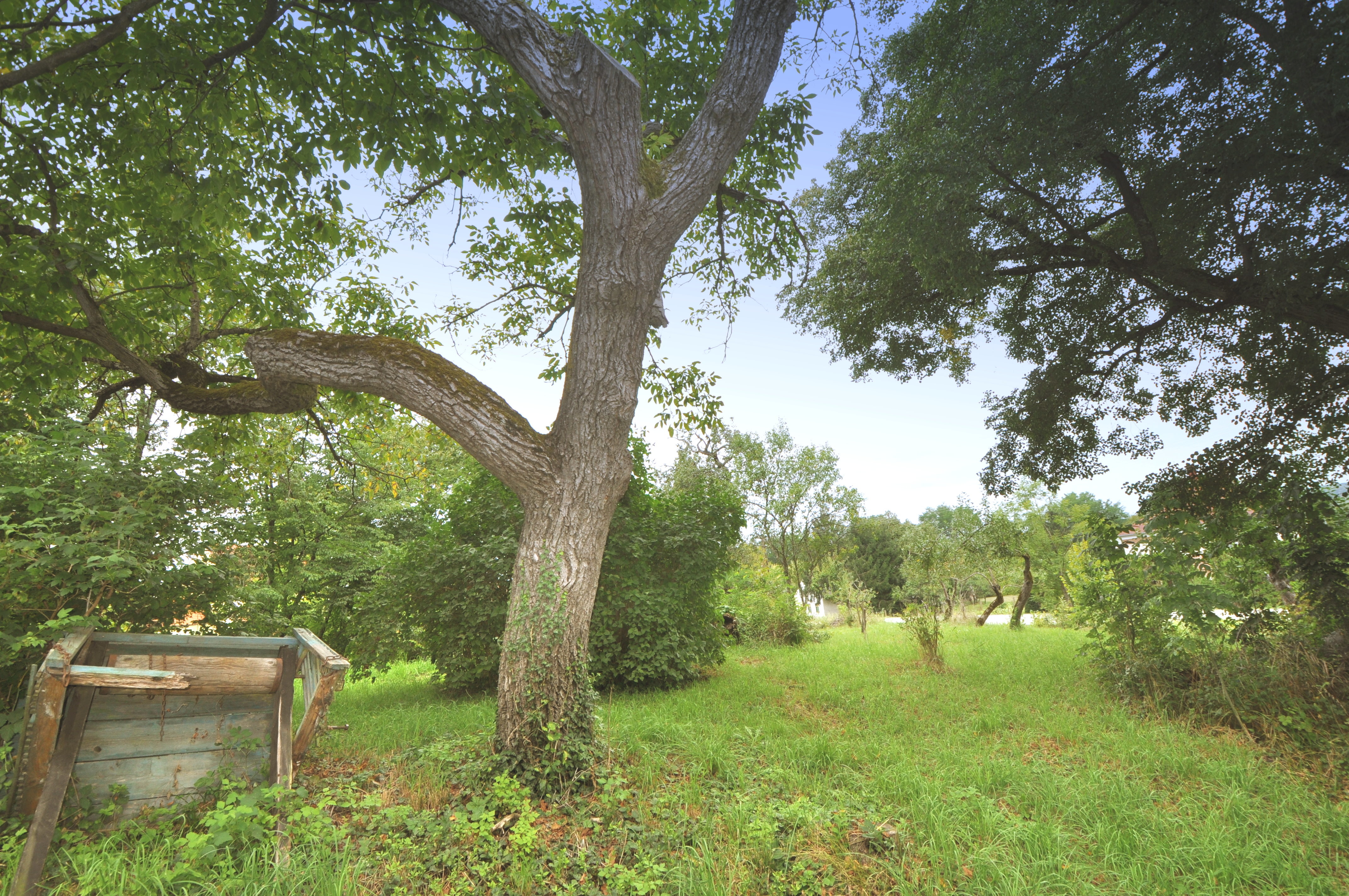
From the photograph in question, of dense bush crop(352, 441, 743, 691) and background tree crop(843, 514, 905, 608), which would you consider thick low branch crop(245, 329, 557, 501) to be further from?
background tree crop(843, 514, 905, 608)

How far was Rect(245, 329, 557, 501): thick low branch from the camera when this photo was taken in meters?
4.21

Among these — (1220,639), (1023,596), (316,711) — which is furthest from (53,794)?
(1023,596)

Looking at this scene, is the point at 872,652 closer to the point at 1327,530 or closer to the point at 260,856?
the point at 1327,530

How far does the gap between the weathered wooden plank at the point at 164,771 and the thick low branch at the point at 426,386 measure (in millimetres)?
2231

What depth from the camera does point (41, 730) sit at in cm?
273

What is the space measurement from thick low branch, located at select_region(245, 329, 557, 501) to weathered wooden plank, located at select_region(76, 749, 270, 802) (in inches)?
87.8

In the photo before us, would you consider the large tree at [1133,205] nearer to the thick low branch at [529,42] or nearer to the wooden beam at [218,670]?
the thick low branch at [529,42]

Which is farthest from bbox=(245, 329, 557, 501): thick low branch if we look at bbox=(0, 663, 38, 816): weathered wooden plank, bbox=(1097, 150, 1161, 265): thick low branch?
bbox=(1097, 150, 1161, 265): thick low branch

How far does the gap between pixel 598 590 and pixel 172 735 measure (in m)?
5.12

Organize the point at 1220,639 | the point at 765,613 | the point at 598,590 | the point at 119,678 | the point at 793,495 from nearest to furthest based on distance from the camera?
the point at 119,678 < the point at 1220,639 < the point at 598,590 < the point at 765,613 < the point at 793,495

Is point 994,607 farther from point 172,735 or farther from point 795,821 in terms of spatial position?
point 172,735

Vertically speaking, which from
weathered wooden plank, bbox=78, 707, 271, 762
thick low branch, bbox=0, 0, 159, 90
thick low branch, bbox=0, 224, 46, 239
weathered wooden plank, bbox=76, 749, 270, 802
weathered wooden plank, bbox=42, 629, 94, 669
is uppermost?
thick low branch, bbox=0, 0, 159, 90

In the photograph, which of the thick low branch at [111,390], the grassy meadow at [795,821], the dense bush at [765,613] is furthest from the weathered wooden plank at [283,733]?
the dense bush at [765,613]

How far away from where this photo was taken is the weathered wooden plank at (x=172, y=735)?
308 cm
